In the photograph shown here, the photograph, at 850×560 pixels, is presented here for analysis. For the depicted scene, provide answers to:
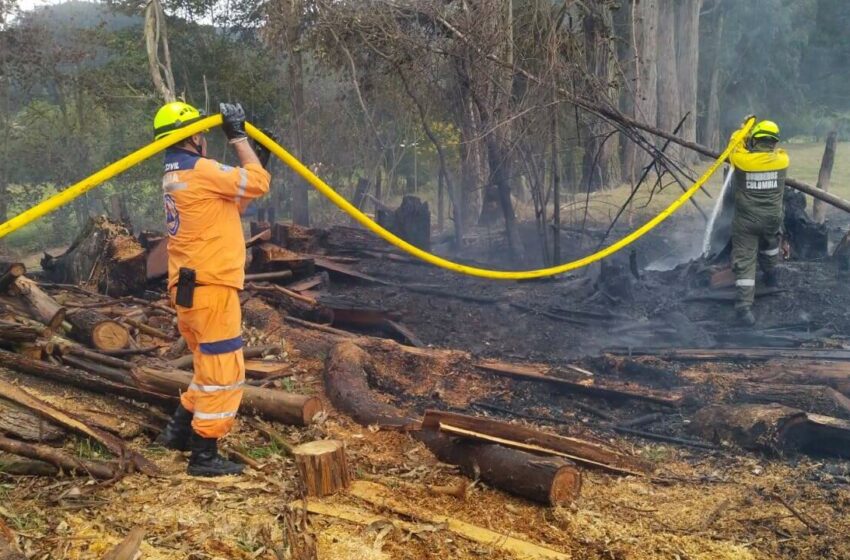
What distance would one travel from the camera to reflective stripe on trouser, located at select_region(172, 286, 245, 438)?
4.38 metres

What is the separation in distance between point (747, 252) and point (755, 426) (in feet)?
13.9

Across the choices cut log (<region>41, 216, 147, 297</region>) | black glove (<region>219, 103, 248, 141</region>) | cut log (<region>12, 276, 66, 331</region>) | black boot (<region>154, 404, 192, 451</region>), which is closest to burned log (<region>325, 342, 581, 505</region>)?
black boot (<region>154, 404, 192, 451</region>)

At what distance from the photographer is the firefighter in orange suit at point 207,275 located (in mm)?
4383

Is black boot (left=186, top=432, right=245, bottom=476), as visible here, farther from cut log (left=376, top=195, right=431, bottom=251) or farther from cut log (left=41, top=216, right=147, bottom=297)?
cut log (left=376, top=195, right=431, bottom=251)

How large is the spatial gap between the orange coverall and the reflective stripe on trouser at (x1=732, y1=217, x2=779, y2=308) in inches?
264

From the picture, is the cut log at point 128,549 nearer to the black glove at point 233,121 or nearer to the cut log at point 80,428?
the cut log at point 80,428

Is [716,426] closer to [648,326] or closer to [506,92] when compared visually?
[648,326]

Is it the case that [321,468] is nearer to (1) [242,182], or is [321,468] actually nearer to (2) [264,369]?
(1) [242,182]

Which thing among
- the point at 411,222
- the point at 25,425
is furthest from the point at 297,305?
the point at 25,425

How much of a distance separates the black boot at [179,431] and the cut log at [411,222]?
752 cm

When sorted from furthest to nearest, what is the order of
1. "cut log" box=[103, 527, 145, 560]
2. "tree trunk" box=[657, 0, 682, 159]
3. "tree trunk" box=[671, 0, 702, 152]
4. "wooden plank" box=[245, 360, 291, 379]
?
"tree trunk" box=[671, 0, 702, 152], "tree trunk" box=[657, 0, 682, 159], "wooden plank" box=[245, 360, 291, 379], "cut log" box=[103, 527, 145, 560]

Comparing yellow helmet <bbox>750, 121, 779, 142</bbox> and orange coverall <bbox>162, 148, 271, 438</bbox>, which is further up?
yellow helmet <bbox>750, 121, 779, 142</bbox>

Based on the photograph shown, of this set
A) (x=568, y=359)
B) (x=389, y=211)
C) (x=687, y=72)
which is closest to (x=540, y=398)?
(x=568, y=359)

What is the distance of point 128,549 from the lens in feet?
10.5
